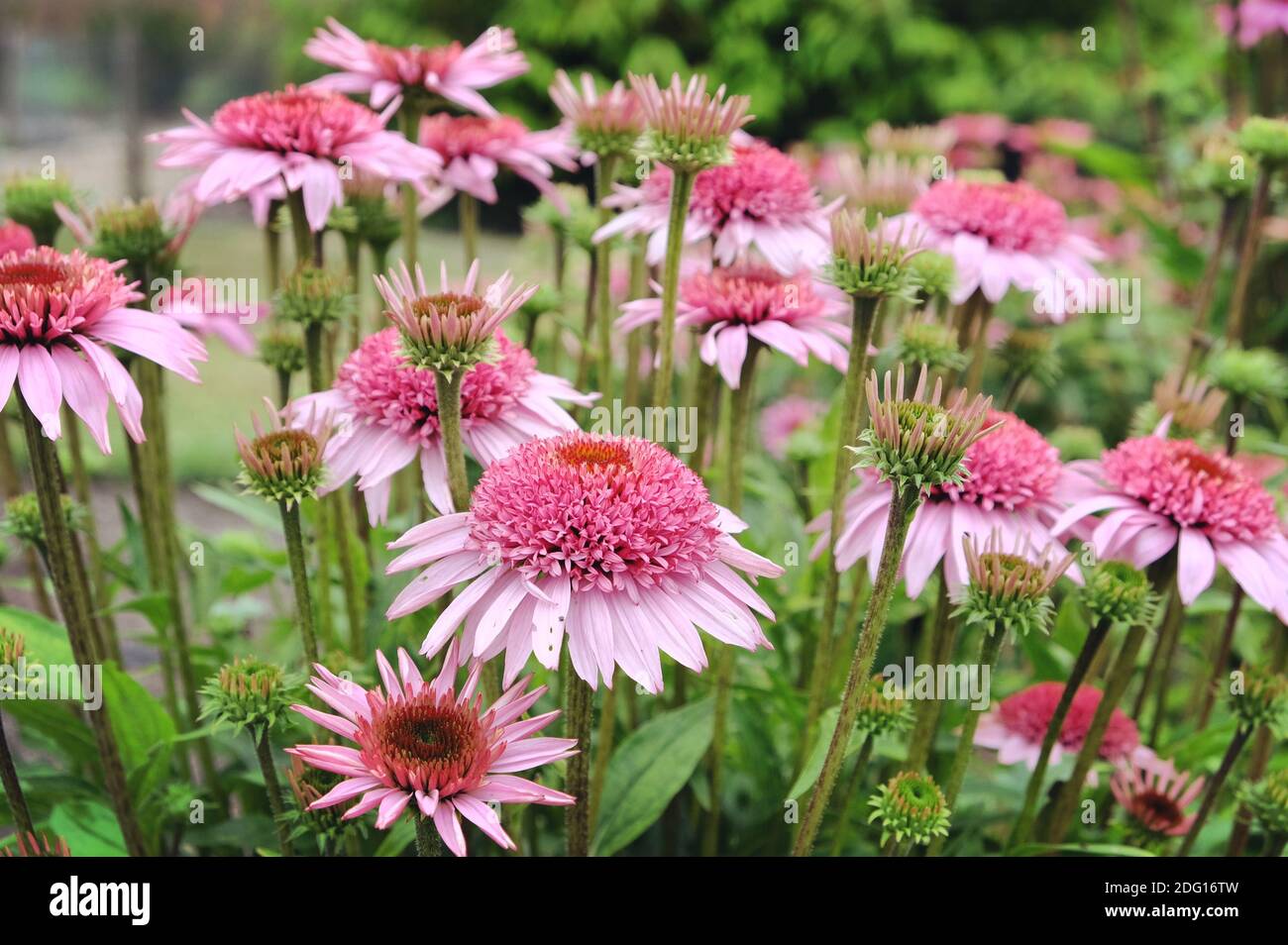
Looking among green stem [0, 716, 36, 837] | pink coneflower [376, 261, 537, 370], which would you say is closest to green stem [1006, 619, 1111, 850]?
pink coneflower [376, 261, 537, 370]

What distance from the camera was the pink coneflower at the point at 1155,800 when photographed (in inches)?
51.4

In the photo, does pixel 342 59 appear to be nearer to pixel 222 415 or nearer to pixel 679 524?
pixel 679 524

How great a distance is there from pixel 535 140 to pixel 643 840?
0.96 m

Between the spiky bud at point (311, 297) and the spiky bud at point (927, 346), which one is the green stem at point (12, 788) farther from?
the spiky bud at point (927, 346)

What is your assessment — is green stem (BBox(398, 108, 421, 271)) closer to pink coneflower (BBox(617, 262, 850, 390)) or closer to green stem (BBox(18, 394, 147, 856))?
pink coneflower (BBox(617, 262, 850, 390))

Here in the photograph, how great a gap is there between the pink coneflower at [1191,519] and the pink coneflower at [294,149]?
0.84m

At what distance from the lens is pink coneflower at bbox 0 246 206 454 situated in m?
0.94

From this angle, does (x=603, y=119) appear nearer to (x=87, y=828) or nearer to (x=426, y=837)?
(x=426, y=837)

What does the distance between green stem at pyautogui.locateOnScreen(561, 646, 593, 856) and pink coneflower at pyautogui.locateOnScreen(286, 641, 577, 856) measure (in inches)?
1.4

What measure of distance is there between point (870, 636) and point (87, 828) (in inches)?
37.3

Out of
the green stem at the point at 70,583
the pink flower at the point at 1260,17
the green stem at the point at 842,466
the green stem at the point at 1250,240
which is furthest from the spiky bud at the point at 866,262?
the pink flower at the point at 1260,17

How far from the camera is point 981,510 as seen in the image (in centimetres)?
117

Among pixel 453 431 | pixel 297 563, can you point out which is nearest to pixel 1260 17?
pixel 453 431

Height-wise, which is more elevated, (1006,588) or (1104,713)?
(1006,588)
